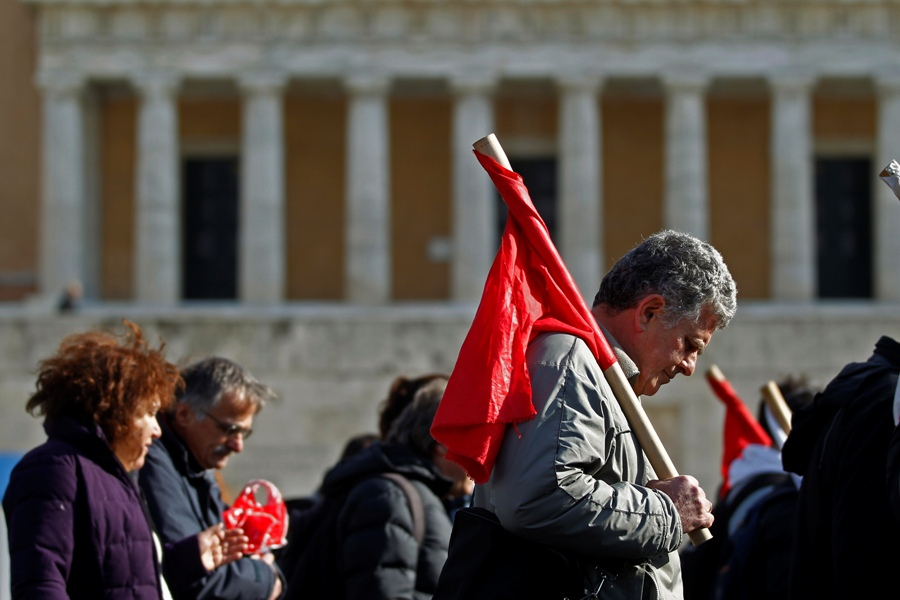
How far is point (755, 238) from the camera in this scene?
28.6 metres

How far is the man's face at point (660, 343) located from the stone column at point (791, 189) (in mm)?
22847

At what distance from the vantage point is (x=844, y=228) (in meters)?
28.3

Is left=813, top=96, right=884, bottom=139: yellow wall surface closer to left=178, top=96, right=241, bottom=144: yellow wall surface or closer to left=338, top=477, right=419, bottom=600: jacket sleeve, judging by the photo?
left=178, top=96, right=241, bottom=144: yellow wall surface

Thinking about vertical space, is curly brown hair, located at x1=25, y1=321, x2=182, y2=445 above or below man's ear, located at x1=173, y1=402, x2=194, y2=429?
above

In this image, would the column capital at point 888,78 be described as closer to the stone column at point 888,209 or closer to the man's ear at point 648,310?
the stone column at point 888,209

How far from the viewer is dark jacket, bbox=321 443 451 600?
5113 mm


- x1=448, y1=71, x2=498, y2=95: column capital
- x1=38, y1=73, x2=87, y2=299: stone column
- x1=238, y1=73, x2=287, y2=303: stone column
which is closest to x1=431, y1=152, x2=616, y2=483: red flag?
x1=238, y1=73, x2=287, y2=303: stone column

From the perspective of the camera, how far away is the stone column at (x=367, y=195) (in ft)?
86.1

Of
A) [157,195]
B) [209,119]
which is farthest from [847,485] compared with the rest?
[209,119]

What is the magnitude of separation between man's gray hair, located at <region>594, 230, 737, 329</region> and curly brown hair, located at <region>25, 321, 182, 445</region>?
1.50 meters

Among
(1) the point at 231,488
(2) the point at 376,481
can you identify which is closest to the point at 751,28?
(1) the point at 231,488

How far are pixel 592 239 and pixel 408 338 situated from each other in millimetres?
4064

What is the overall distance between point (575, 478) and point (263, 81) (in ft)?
77.4

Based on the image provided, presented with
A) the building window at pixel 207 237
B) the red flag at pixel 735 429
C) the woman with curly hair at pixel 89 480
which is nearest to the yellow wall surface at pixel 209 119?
the building window at pixel 207 237
